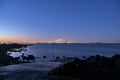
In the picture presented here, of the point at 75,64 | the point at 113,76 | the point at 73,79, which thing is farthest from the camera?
the point at 75,64

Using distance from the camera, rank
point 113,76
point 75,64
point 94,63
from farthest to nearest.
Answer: point 94,63 → point 75,64 → point 113,76

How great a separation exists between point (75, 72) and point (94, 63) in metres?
2.17

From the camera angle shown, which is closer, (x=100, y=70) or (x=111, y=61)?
(x=100, y=70)

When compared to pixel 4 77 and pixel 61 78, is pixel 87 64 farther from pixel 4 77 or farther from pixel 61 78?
pixel 4 77

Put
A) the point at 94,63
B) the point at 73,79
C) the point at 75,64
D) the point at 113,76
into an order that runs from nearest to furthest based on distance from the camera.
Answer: the point at 73,79
the point at 113,76
the point at 75,64
the point at 94,63

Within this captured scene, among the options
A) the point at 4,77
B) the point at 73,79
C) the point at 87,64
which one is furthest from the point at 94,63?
the point at 4,77

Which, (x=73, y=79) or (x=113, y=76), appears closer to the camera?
(x=73, y=79)

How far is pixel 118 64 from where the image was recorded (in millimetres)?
15562

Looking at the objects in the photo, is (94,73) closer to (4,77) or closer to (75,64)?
(75,64)

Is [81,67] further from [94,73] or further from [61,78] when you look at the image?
[61,78]

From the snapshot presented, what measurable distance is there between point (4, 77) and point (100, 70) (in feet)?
15.3

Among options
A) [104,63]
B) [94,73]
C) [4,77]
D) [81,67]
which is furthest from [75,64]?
[4,77]

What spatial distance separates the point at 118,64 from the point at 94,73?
2520mm

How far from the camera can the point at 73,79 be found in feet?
41.3
